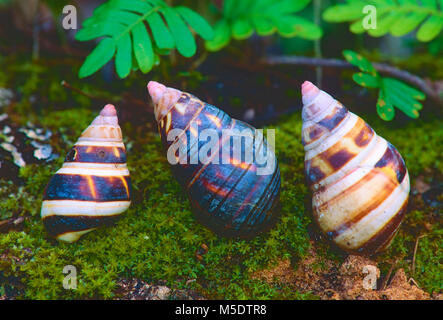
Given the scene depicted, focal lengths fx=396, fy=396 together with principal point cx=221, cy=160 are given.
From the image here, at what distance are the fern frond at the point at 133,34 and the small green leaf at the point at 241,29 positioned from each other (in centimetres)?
25

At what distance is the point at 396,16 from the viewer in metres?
2.71

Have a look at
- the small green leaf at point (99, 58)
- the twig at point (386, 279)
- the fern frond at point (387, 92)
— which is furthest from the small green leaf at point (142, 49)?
the twig at point (386, 279)

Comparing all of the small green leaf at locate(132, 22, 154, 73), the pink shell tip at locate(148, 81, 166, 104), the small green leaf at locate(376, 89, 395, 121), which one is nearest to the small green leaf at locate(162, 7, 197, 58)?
the small green leaf at locate(132, 22, 154, 73)

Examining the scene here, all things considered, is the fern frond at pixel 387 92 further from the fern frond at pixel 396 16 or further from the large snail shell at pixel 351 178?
the large snail shell at pixel 351 178

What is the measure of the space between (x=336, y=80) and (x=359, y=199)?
1638 mm

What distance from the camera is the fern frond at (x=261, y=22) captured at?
269 centimetres

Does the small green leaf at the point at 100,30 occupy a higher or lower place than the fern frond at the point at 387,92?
higher

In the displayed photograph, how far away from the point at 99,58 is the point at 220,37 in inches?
35.3

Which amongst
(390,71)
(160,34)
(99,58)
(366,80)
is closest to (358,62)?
(366,80)

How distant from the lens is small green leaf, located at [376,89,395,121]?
2375 mm

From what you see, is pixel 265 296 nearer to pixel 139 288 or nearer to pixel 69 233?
pixel 139 288

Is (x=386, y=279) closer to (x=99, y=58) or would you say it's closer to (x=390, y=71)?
(x=390, y=71)

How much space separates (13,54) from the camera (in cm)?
359

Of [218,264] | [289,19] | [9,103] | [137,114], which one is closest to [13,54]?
[9,103]
